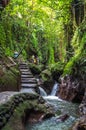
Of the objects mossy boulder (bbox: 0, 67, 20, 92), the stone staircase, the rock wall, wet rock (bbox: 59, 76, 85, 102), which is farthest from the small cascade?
the rock wall

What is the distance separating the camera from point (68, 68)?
35.3 ft

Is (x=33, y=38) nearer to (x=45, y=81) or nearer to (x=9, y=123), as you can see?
(x=45, y=81)

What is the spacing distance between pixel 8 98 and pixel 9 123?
0.72 meters

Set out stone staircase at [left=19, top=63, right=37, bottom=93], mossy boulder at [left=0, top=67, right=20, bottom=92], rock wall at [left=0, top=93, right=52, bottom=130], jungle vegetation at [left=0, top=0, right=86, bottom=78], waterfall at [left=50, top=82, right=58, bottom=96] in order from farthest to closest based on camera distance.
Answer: waterfall at [left=50, top=82, right=58, bottom=96] < jungle vegetation at [left=0, top=0, right=86, bottom=78] < stone staircase at [left=19, top=63, right=37, bottom=93] < mossy boulder at [left=0, top=67, right=20, bottom=92] < rock wall at [left=0, top=93, right=52, bottom=130]

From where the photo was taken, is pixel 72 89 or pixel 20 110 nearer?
pixel 20 110

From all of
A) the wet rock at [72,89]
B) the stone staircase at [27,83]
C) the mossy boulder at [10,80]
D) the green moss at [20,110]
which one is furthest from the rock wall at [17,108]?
the wet rock at [72,89]

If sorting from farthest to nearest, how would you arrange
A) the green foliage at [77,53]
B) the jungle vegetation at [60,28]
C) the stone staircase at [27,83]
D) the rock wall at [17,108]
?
the jungle vegetation at [60,28] < the stone staircase at [27,83] < the green foliage at [77,53] < the rock wall at [17,108]

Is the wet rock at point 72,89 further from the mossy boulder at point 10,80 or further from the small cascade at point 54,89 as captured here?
the mossy boulder at point 10,80

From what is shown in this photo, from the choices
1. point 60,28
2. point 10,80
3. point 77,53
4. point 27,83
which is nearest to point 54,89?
point 27,83

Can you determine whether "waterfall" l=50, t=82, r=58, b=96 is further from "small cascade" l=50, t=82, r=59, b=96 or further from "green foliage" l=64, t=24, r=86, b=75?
"green foliage" l=64, t=24, r=86, b=75

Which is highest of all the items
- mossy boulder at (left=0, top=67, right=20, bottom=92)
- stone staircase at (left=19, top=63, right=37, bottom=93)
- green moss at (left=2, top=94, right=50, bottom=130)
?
green moss at (left=2, top=94, right=50, bottom=130)

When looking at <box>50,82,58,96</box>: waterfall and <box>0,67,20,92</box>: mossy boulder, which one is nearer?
<box>0,67,20,92</box>: mossy boulder

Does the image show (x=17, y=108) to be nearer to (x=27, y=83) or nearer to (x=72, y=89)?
(x=72, y=89)

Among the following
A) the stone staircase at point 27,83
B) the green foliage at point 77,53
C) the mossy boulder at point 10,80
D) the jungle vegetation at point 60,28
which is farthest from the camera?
the jungle vegetation at point 60,28
